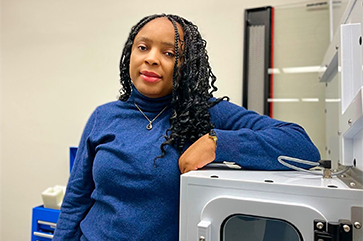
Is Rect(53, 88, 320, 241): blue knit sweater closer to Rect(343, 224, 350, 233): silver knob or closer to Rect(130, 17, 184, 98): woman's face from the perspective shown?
Rect(130, 17, 184, 98): woman's face

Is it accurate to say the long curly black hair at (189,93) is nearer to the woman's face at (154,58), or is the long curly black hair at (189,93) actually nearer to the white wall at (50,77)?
the woman's face at (154,58)

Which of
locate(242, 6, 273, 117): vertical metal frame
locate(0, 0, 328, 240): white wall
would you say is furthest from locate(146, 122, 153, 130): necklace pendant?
locate(0, 0, 328, 240): white wall

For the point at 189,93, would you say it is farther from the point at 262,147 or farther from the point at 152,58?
the point at 262,147

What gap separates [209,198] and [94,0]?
7.07ft

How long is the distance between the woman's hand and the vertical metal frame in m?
1.10

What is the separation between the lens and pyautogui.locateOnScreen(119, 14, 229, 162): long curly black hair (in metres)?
0.86

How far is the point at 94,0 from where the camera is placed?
7.66ft

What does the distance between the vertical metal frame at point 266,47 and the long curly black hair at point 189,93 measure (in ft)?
2.95

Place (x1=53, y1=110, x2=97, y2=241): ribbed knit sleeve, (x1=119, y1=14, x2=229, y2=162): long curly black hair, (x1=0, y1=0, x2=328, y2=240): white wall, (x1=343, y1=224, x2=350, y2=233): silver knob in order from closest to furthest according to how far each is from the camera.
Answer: (x1=343, y1=224, x2=350, y2=233): silver knob < (x1=119, y1=14, x2=229, y2=162): long curly black hair < (x1=53, y1=110, x2=97, y2=241): ribbed knit sleeve < (x1=0, y1=0, x2=328, y2=240): white wall

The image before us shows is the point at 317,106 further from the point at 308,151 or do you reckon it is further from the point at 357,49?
the point at 308,151

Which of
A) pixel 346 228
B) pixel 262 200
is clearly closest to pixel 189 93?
pixel 262 200

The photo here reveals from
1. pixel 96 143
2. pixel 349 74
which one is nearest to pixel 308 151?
pixel 349 74

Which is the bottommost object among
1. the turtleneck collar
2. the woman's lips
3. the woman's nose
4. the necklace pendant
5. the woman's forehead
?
the necklace pendant

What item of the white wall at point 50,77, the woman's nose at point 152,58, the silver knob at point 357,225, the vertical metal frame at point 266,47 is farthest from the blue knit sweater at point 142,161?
the white wall at point 50,77
